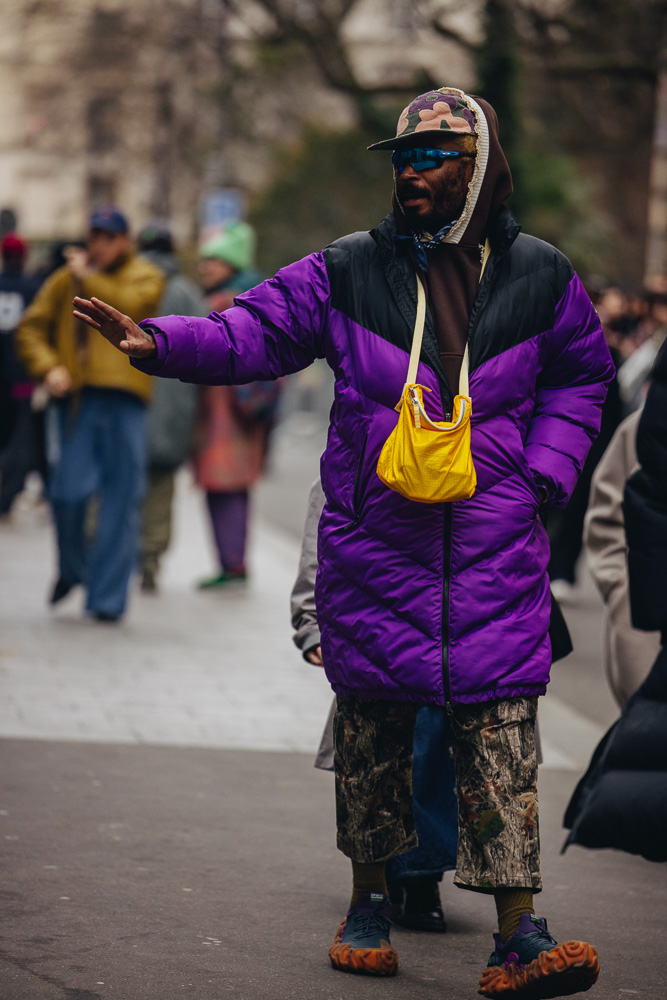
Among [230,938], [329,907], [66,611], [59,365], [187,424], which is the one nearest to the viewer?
[230,938]

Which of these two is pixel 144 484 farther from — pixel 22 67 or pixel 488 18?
pixel 22 67

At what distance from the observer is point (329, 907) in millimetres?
4664

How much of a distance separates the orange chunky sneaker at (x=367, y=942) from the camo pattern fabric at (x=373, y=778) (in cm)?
13

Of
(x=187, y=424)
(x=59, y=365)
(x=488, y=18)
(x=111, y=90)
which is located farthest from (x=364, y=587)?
(x=111, y=90)

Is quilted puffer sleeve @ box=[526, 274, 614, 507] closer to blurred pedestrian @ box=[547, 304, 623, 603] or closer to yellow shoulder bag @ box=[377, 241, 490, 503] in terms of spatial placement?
yellow shoulder bag @ box=[377, 241, 490, 503]

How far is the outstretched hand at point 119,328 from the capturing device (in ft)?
12.4

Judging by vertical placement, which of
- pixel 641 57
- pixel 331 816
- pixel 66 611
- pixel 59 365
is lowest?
pixel 66 611

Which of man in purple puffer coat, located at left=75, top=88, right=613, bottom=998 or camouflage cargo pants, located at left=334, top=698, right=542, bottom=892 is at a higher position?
man in purple puffer coat, located at left=75, top=88, right=613, bottom=998

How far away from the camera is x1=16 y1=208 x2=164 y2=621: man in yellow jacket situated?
9.08 m

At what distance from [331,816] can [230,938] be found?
147 cm

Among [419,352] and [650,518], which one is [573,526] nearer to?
[650,518]

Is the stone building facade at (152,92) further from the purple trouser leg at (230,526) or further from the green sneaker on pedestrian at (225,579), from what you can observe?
the green sneaker on pedestrian at (225,579)

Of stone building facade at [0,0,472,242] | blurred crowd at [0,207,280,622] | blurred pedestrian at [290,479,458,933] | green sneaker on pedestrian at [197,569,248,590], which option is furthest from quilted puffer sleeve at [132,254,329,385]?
stone building facade at [0,0,472,242]

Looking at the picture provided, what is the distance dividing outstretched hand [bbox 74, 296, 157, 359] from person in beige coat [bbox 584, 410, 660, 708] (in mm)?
2158
